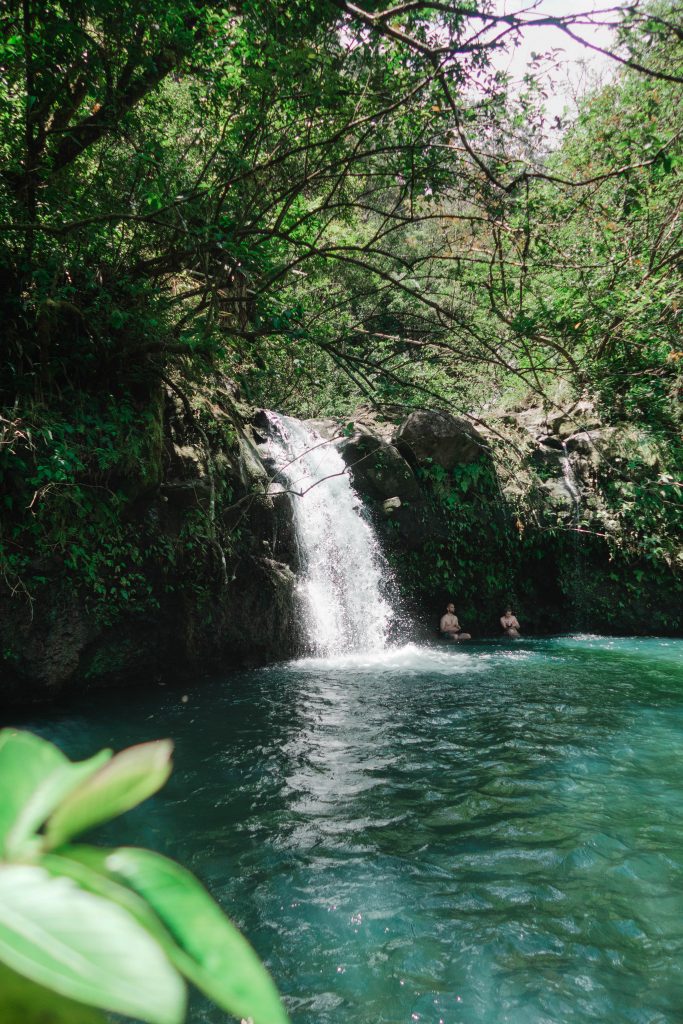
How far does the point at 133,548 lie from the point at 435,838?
17.1 ft

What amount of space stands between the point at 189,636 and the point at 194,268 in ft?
16.3

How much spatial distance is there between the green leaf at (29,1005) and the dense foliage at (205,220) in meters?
4.60

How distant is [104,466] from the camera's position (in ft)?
22.7

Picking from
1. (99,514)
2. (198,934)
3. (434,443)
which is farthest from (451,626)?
(198,934)

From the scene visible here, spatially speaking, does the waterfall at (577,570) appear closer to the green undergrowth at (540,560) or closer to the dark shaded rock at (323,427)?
the green undergrowth at (540,560)

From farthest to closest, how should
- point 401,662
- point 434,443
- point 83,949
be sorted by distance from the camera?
point 434,443, point 401,662, point 83,949

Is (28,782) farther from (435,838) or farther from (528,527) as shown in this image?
(528,527)

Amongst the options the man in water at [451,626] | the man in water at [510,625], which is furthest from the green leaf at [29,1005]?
the man in water at [510,625]

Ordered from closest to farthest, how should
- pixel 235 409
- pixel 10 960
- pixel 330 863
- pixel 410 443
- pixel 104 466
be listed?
1. pixel 10 960
2. pixel 330 863
3. pixel 104 466
4. pixel 235 409
5. pixel 410 443

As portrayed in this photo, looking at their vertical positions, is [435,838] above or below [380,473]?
below

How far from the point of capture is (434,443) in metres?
12.9

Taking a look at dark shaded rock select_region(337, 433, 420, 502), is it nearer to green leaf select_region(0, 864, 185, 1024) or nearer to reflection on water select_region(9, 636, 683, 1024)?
reflection on water select_region(9, 636, 683, 1024)

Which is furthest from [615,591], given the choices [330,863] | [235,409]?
[330,863]

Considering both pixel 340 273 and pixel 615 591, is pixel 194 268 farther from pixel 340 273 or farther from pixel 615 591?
pixel 615 591
